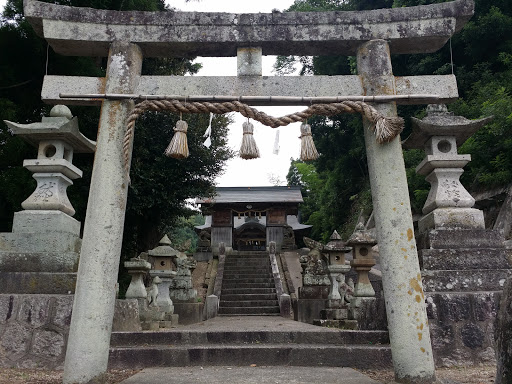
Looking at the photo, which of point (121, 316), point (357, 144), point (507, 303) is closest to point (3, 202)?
point (121, 316)

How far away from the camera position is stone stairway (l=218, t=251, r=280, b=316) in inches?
513

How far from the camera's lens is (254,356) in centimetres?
488

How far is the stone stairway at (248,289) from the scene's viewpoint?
13031 mm

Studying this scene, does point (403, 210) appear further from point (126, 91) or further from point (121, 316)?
point (121, 316)

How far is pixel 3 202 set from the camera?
766 cm

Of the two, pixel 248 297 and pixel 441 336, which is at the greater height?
pixel 248 297

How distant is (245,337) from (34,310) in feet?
9.01

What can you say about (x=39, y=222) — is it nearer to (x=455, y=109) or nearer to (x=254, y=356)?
(x=254, y=356)

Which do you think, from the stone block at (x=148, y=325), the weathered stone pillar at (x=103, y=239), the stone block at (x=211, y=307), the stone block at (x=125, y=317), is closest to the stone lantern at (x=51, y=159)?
the weathered stone pillar at (x=103, y=239)

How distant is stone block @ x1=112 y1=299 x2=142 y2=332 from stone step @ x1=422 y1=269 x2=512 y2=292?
3.92 meters

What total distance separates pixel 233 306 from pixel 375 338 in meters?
8.82

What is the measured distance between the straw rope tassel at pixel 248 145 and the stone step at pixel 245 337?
2.75 meters

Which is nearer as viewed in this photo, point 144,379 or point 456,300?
point 144,379

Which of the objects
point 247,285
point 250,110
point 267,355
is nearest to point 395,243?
point 250,110
